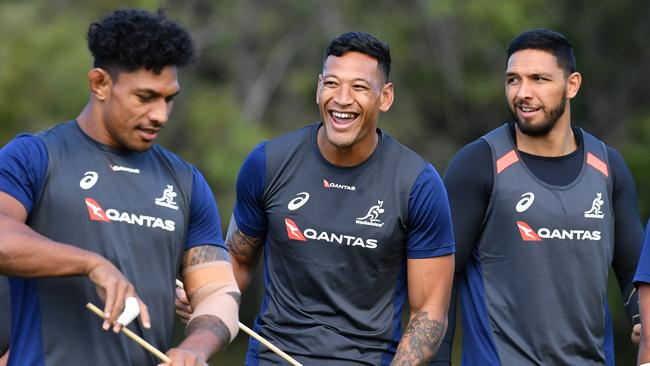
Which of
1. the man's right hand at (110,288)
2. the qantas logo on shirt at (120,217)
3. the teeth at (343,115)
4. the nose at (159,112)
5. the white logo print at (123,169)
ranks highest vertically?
the teeth at (343,115)

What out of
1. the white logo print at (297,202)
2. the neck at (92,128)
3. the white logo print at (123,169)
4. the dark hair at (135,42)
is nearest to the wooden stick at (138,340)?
the white logo print at (123,169)

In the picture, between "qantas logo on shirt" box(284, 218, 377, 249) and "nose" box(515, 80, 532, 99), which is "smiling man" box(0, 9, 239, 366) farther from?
"nose" box(515, 80, 532, 99)

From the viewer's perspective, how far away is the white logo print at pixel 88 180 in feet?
21.3

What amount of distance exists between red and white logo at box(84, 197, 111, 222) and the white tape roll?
50 centimetres

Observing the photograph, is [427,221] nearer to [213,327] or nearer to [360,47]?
[360,47]

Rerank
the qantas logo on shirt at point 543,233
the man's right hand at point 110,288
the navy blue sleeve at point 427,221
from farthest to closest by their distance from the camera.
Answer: the qantas logo on shirt at point 543,233
the navy blue sleeve at point 427,221
the man's right hand at point 110,288

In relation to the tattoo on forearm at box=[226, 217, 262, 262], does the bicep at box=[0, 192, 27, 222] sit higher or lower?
higher

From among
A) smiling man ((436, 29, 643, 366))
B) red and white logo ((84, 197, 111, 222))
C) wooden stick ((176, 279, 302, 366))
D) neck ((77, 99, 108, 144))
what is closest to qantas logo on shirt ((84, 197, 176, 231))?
red and white logo ((84, 197, 111, 222))

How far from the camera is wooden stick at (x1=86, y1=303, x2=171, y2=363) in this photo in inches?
243

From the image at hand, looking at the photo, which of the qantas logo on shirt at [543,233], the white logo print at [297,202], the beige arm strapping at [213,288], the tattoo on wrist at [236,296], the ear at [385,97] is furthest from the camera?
the qantas logo on shirt at [543,233]

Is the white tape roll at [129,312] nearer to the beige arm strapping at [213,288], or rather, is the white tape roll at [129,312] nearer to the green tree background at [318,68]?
the beige arm strapping at [213,288]

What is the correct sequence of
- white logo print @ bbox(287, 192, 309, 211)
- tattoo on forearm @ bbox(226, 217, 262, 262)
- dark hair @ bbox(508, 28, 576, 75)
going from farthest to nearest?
dark hair @ bbox(508, 28, 576, 75), tattoo on forearm @ bbox(226, 217, 262, 262), white logo print @ bbox(287, 192, 309, 211)

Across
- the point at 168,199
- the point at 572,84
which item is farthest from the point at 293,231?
the point at 572,84

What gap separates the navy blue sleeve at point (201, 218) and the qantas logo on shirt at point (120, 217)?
241 millimetres
